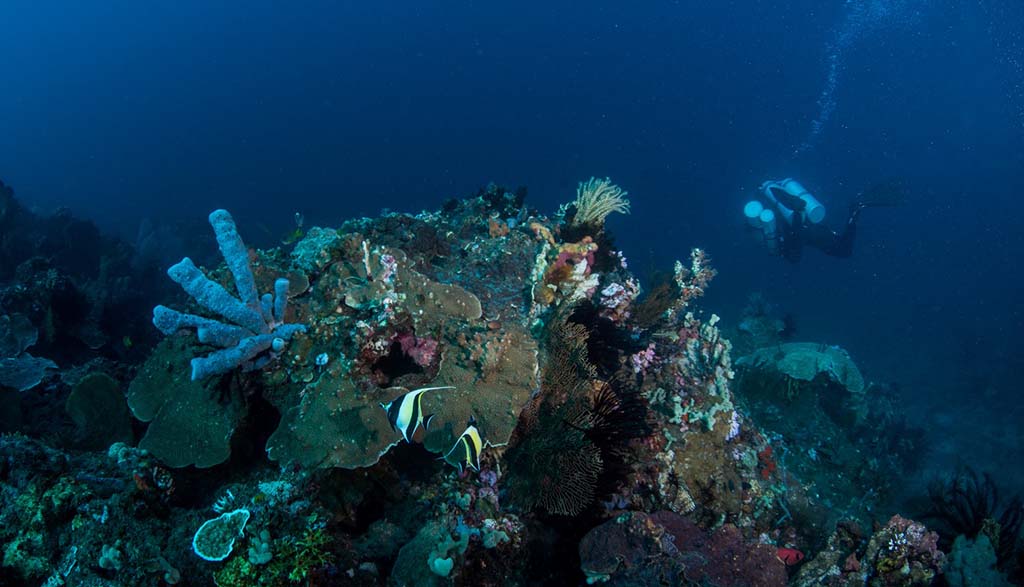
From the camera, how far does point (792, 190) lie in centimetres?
1750

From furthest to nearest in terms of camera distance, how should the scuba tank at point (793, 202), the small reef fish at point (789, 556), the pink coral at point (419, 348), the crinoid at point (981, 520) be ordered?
the scuba tank at point (793, 202), the crinoid at point (981, 520), the small reef fish at point (789, 556), the pink coral at point (419, 348)

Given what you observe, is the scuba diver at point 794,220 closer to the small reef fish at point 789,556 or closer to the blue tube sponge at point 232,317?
the small reef fish at point 789,556

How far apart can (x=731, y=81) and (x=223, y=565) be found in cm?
10947

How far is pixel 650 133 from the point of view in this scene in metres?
84.4

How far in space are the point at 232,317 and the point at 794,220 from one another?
19.3 meters

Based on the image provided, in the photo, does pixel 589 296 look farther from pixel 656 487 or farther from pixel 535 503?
pixel 535 503

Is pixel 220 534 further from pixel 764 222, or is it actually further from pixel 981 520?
pixel 764 222

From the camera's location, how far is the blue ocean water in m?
51.1

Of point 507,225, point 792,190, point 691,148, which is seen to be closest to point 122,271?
point 507,225

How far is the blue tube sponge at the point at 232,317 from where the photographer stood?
12.2 ft

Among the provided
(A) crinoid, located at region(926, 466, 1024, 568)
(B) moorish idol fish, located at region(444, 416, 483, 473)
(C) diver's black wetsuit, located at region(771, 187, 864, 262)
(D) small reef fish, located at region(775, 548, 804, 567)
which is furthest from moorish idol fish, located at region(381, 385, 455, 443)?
(C) diver's black wetsuit, located at region(771, 187, 864, 262)

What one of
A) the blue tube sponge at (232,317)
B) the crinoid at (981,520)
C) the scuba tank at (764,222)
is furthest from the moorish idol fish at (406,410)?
the scuba tank at (764,222)

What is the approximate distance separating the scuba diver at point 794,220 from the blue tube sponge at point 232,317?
17.6 m

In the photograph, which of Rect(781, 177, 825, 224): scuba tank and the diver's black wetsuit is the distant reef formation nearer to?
Rect(781, 177, 825, 224): scuba tank
